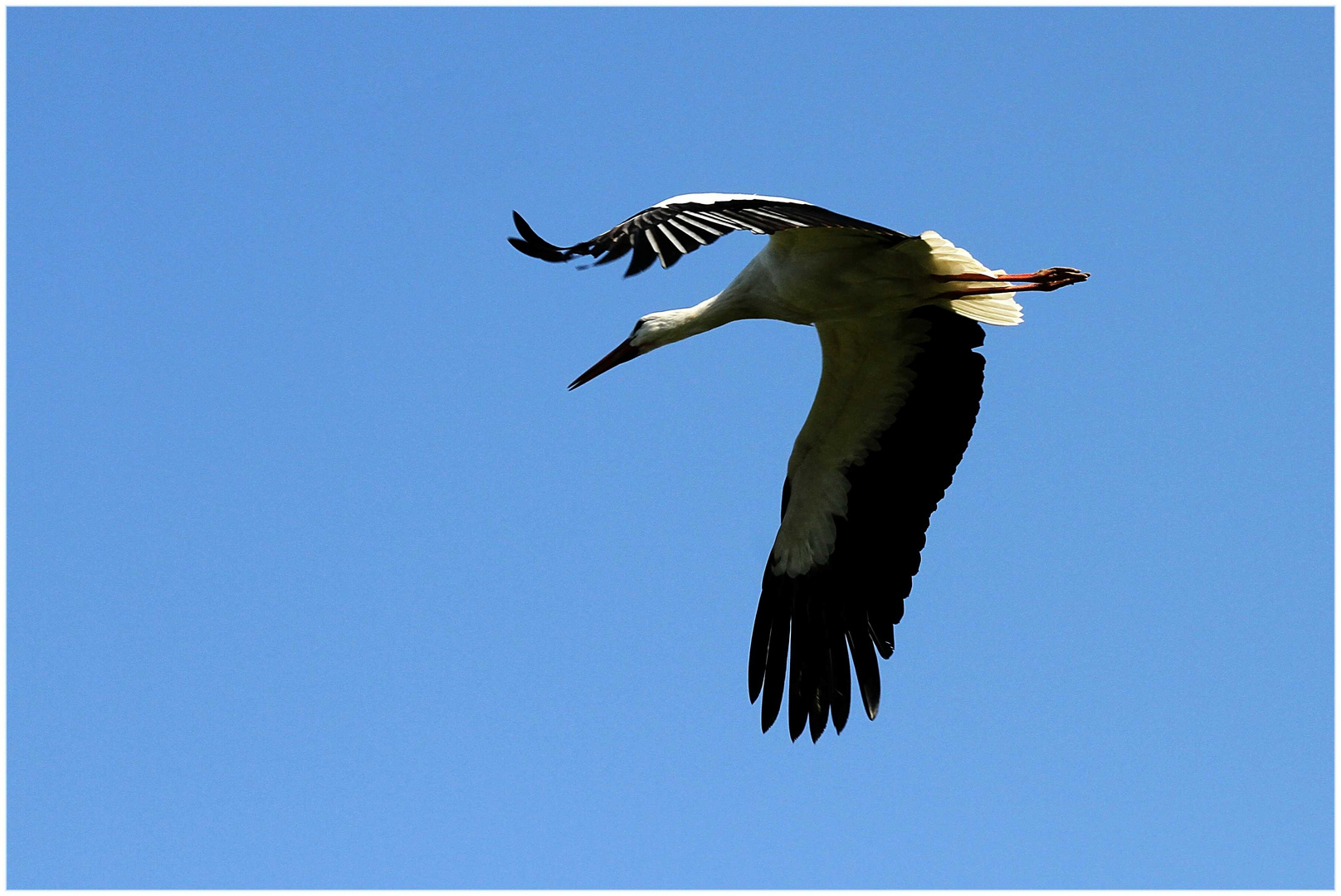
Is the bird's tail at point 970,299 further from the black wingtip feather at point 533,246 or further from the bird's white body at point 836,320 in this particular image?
the black wingtip feather at point 533,246

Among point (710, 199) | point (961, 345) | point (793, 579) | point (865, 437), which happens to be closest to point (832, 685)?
point (793, 579)

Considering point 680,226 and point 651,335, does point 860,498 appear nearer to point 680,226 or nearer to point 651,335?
point 651,335

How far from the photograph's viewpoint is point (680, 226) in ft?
20.1

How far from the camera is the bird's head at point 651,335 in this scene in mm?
8219

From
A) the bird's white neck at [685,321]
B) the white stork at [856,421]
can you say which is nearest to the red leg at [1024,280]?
the white stork at [856,421]

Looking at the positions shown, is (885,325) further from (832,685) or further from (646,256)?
(646,256)

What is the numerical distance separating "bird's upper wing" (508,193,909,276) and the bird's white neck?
1289 millimetres

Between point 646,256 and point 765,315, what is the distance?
2.26 metres

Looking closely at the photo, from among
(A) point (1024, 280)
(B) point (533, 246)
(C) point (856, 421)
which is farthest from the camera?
(C) point (856, 421)

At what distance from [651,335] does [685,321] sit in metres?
0.22

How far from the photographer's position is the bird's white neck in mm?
7977

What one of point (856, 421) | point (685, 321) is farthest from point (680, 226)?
point (856, 421)

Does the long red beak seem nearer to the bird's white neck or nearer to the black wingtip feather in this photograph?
the bird's white neck

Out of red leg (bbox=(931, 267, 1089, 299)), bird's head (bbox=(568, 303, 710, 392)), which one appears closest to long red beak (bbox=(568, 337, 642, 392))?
bird's head (bbox=(568, 303, 710, 392))
